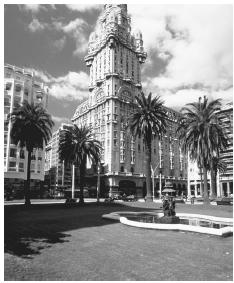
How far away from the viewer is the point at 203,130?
4262 centimetres

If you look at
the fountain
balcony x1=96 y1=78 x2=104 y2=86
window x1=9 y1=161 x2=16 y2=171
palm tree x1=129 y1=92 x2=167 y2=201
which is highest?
balcony x1=96 y1=78 x2=104 y2=86

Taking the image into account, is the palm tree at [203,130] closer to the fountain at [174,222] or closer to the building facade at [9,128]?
the fountain at [174,222]

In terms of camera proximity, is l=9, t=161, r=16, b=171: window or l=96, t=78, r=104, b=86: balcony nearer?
l=9, t=161, r=16, b=171: window

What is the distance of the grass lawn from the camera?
27.7 feet

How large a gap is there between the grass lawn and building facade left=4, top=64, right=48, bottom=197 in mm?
58718

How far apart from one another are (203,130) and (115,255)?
35.4 m

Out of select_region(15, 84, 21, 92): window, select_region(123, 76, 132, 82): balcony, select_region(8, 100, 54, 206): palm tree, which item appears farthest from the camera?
select_region(123, 76, 132, 82): balcony

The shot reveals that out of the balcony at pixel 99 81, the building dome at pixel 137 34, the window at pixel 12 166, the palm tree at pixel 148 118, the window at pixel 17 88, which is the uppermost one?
the building dome at pixel 137 34

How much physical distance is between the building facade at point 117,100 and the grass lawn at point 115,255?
7347 centimetres

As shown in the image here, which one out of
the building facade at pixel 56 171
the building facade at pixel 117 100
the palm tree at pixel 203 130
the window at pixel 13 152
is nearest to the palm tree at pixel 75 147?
the palm tree at pixel 203 130

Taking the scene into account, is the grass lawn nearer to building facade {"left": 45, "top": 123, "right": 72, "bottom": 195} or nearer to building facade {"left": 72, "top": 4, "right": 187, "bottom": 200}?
building facade {"left": 72, "top": 4, "right": 187, "bottom": 200}

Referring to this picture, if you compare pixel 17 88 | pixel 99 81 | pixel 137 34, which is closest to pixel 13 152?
pixel 17 88

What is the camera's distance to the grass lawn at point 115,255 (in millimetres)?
8438

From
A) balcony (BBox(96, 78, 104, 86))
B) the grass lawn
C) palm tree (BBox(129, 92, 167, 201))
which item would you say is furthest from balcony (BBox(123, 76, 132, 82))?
the grass lawn
